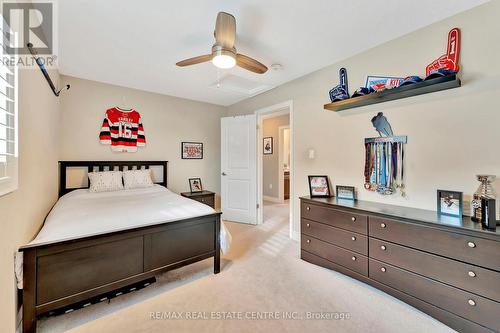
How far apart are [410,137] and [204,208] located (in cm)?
220

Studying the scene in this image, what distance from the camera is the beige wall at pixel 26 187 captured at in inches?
46.8

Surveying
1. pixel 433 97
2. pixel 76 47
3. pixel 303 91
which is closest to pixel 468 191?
pixel 433 97

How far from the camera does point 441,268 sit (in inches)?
62.9

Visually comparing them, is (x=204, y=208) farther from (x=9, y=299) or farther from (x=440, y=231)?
(x=440, y=231)

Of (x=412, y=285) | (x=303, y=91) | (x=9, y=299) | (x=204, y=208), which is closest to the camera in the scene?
(x=9, y=299)

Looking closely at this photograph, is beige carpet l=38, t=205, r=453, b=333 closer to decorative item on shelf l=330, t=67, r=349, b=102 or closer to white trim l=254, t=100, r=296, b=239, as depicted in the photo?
white trim l=254, t=100, r=296, b=239

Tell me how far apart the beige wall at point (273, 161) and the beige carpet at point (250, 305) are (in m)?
3.69

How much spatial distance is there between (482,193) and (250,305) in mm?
1983

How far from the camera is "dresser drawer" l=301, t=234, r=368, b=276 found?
2066 mm

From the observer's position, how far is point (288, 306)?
5.85 feet

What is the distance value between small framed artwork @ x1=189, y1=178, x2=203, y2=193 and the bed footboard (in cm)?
215

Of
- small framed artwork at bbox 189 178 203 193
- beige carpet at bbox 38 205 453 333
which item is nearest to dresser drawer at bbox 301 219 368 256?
beige carpet at bbox 38 205 453 333

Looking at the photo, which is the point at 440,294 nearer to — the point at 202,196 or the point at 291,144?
the point at 291,144

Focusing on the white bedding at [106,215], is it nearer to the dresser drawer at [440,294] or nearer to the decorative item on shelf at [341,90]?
the dresser drawer at [440,294]
